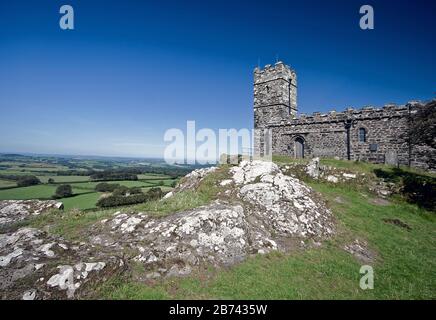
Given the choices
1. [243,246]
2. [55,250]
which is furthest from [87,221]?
[243,246]

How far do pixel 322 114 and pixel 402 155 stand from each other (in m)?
9.54

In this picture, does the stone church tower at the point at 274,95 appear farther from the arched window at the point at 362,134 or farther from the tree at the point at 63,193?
the tree at the point at 63,193

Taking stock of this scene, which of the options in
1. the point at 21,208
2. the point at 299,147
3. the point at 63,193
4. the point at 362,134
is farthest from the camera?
the point at 63,193

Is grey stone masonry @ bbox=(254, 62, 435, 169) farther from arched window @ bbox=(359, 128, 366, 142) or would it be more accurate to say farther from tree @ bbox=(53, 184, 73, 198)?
tree @ bbox=(53, 184, 73, 198)

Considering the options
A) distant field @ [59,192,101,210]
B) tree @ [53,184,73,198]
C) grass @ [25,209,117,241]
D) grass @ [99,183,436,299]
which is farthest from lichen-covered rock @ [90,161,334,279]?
tree @ [53,184,73,198]

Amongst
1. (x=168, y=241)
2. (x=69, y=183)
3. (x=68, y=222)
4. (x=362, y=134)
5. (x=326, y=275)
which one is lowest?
(x=69, y=183)

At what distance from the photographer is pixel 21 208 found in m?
12.0

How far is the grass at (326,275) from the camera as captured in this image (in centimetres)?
645

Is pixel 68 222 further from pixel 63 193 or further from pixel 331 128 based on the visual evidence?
pixel 63 193

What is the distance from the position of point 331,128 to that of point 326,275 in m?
24.1

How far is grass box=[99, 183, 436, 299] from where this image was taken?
645 centimetres

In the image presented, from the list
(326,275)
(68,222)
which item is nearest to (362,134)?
(326,275)

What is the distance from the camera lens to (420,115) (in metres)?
21.7

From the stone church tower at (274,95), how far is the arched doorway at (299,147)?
339 cm
